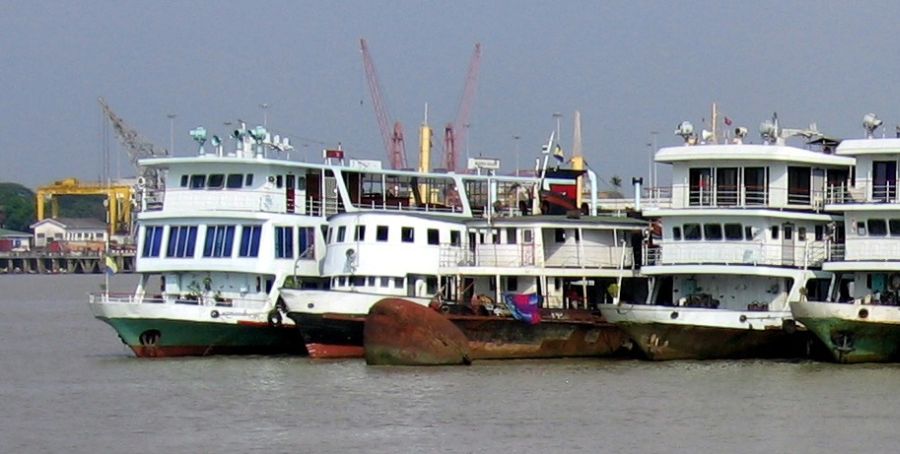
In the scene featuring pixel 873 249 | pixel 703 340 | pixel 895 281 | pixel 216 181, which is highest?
pixel 216 181

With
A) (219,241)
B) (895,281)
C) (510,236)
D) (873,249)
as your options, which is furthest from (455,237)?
(895,281)

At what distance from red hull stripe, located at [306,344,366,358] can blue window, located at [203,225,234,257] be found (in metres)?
4.54

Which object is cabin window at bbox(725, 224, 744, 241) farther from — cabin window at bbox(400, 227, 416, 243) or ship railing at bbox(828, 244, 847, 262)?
cabin window at bbox(400, 227, 416, 243)

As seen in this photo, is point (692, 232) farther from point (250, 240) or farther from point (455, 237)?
point (250, 240)

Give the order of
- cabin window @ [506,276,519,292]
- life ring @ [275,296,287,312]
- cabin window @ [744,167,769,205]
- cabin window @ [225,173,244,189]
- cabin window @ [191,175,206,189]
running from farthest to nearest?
cabin window @ [191,175,206,189]
cabin window @ [225,173,244,189]
cabin window @ [506,276,519,292]
life ring @ [275,296,287,312]
cabin window @ [744,167,769,205]

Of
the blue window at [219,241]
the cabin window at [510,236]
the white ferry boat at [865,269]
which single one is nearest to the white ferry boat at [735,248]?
the white ferry boat at [865,269]

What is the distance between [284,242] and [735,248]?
44.4 ft

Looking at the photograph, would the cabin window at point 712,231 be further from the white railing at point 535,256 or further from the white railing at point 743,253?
the white railing at point 535,256

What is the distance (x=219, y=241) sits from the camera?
56875 mm

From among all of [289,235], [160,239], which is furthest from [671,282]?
[160,239]

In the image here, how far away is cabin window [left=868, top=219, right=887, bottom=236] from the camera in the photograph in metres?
51.7

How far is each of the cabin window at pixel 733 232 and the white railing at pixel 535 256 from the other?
427cm

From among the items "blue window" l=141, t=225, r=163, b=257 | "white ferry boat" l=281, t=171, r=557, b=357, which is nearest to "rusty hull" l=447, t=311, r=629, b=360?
"white ferry boat" l=281, t=171, r=557, b=357

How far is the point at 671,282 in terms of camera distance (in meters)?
55.6
